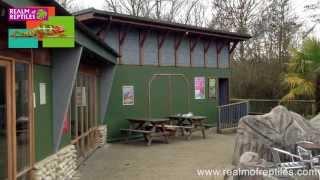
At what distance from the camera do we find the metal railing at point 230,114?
19047mm

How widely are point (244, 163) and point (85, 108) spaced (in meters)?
6.43

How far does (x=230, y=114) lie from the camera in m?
19.6

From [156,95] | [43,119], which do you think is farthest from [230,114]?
[43,119]

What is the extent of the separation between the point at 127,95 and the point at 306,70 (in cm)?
612

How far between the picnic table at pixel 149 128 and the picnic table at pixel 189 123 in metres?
1.00

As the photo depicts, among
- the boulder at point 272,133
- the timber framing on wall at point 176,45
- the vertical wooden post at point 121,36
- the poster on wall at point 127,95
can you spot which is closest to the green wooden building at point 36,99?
the boulder at point 272,133

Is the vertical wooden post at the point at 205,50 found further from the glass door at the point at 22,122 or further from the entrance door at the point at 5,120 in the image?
the entrance door at the point at 5,120

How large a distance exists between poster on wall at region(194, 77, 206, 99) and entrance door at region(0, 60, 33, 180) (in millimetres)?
13152

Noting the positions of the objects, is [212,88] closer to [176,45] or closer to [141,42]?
[176,45]

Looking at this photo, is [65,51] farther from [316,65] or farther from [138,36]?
[138,36]

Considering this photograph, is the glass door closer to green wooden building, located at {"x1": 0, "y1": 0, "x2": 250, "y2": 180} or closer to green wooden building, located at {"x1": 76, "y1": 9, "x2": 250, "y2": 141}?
green wooden building, located at {"x1": 0, "y1": 0, "x2": 250, "y2": 180}

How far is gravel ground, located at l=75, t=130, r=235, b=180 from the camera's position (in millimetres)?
9695

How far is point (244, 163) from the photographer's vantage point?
6.21 m

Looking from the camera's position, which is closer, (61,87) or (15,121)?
(15,121)
